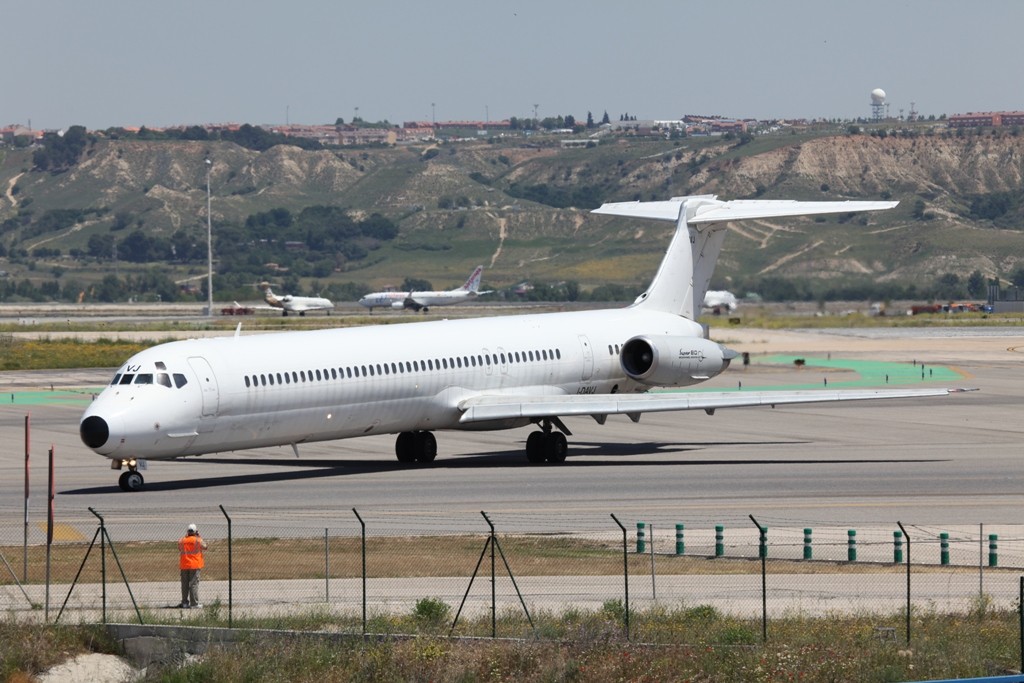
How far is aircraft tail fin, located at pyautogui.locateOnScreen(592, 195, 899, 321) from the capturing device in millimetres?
48000

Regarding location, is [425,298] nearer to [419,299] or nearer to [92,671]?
[419,299]

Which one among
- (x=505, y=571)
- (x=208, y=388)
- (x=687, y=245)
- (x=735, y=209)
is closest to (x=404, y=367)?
(x=208, y=388)

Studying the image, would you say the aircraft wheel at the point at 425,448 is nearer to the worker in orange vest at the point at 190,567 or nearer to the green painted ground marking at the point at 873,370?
the worker in orange vest at the point at 190,567

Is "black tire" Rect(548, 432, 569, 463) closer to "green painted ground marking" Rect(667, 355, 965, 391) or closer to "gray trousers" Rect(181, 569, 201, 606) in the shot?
"gray trousers" Rect(181, 569, 201, 606)

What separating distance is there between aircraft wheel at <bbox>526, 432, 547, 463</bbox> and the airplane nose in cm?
1213

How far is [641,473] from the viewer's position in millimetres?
39594

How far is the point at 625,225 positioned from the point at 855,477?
531 feet

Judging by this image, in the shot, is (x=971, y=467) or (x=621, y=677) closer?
(x=621, y=677)

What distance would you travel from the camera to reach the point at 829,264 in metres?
111

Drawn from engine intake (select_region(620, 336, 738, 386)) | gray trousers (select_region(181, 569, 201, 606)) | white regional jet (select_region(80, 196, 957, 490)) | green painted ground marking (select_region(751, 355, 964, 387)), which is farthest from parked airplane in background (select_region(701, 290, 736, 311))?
gray trousers (select_region(181, 569, 201, 606))

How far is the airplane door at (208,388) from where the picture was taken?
34562 millimetres

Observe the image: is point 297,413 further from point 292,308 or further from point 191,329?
point 292,308

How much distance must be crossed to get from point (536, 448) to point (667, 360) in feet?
17.6

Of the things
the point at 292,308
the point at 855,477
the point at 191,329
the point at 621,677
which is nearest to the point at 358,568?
the point at 621,677
